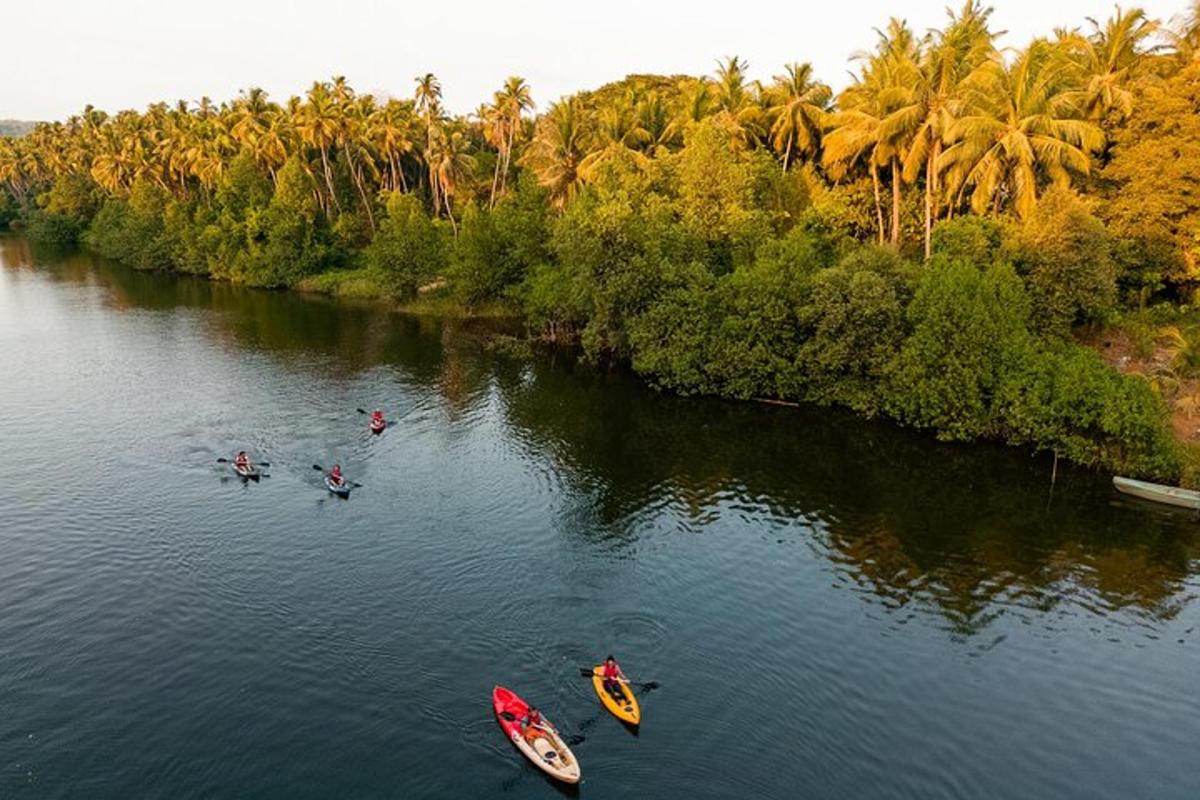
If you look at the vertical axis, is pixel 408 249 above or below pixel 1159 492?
above

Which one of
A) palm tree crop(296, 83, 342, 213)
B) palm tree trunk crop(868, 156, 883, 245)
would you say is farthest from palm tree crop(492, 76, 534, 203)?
palm tree trunk crop(868, 156, 883, 245)

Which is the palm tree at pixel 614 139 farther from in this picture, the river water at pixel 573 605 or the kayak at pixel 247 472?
the kayak at pixel 247 472

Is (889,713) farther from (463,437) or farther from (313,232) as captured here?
(313,232)

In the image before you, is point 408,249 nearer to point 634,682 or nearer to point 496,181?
point 496,181

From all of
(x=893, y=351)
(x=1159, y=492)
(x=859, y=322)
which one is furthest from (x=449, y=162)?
(x=1159, y=492)

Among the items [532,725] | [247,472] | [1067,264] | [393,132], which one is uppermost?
[393,132]

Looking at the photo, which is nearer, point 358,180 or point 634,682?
point 634,682

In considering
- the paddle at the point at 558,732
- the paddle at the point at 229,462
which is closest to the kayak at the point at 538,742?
the paddle at the point at 558,732
